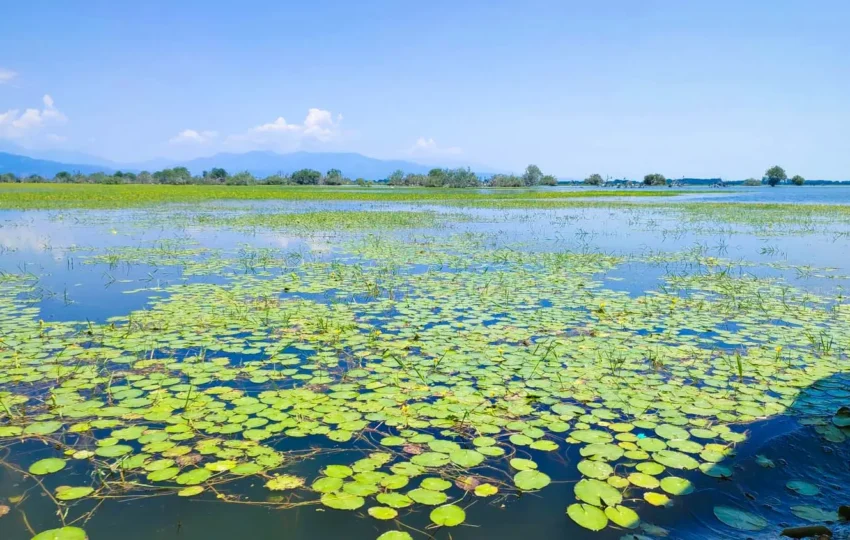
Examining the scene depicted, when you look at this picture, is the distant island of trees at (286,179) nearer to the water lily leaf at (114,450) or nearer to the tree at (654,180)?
the tree at (654,180)

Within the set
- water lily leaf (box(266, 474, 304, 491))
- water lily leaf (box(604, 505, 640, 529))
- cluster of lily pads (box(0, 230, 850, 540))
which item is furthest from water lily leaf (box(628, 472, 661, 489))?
water lily leaf (box(266, 474, 304, 491))

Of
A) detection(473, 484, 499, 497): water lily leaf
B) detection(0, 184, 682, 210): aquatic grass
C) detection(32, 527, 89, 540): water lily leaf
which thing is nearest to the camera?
detection(32, 527, 89, 540): water lily leaf

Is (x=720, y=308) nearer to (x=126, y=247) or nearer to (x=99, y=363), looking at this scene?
(x=99, y=363)

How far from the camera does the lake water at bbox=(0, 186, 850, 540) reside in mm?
2471

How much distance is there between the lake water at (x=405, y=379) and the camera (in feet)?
8.11

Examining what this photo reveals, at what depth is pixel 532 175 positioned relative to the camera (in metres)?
81.9

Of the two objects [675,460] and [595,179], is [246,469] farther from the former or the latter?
[595,179]

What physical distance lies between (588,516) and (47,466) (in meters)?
2.73

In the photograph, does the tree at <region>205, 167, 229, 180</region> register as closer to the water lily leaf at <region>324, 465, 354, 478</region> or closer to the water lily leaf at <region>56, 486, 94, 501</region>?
the water lily leaf at <region>56, 486, 94, 501</region>

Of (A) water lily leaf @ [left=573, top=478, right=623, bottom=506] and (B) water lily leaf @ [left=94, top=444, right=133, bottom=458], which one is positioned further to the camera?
(B) water lily leaf @ [left=94, top=444, right=133, bottom=458]

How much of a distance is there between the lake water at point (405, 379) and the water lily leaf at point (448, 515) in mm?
41

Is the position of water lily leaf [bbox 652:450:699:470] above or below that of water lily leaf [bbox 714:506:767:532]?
above

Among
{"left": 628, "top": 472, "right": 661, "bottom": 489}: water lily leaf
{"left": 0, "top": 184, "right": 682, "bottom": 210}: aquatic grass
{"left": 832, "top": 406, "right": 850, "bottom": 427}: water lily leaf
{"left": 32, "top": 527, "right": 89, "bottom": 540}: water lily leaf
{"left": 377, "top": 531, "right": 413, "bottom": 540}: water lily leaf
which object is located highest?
{"left": 0, "top": 184, "right": 682, "bottom": 210}: aquatic grass

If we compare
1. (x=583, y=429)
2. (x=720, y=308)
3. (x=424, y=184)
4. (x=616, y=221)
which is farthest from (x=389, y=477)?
(x=424, y=184)
